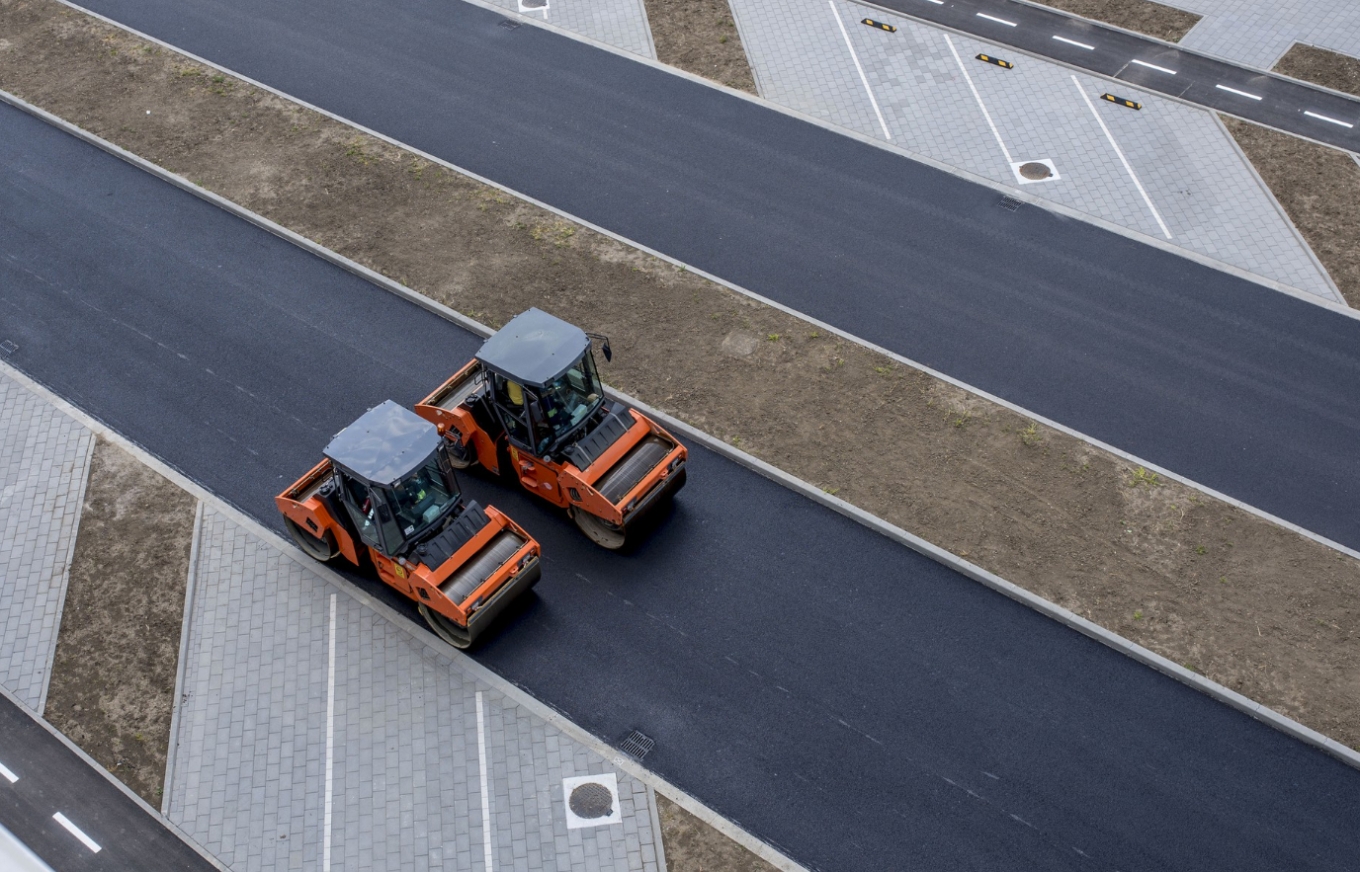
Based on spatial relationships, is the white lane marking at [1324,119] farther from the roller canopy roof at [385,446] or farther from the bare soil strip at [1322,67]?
the roller canopy roof at [385,446]

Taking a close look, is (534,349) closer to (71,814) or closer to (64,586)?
(64,586)

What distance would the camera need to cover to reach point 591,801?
1392 cm

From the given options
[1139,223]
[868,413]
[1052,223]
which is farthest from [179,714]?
[1139,223]

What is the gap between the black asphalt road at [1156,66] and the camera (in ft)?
78.9

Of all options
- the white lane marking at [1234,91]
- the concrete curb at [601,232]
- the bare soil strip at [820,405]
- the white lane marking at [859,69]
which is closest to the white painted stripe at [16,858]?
the concrete curb at [601,232]

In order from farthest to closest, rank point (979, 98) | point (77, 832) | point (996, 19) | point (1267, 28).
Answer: point (996, 19), point (1267, 28), point (979, 98), point (77, 832)

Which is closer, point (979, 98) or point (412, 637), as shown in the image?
point (412, 637)

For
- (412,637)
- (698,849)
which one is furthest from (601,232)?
(698,849)

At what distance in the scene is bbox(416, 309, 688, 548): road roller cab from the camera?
1554 cm

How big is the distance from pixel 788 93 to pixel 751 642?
1360cm

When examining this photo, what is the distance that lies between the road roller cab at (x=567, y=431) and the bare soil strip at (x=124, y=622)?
4393 millimetres

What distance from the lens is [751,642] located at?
50.5 feet

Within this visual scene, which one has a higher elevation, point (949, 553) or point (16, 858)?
point (949, 553)

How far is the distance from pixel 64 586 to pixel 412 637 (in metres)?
5.08
